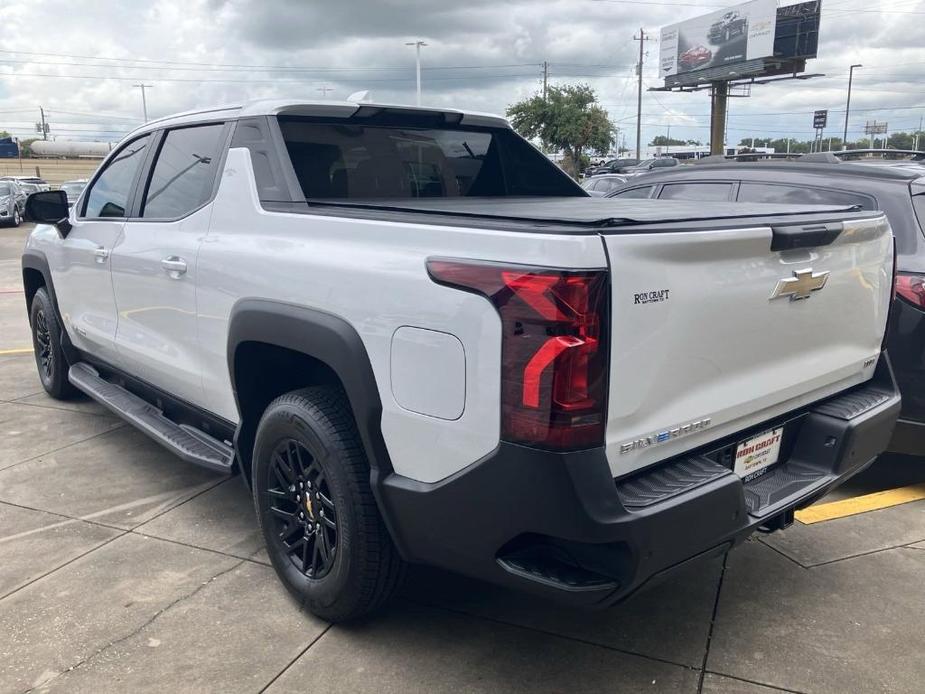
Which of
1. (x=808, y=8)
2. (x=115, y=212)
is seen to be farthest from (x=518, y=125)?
(x=115, y=212)

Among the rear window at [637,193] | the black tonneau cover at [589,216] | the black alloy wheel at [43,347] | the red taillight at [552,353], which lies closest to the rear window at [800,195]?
the rear window at [637,193]

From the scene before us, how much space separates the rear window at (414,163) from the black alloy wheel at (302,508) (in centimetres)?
115

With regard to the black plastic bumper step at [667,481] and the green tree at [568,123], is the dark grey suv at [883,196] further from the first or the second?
the green tree at [568,123]

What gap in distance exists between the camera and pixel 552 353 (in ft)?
6.78

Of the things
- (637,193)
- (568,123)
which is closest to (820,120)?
(568,123)

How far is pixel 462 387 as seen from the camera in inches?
87.4

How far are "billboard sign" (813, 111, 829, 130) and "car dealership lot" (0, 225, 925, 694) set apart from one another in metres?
71.9

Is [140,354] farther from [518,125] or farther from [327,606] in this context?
[518,125]

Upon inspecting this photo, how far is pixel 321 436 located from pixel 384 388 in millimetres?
407

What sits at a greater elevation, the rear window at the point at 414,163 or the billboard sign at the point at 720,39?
the billboard sign at the point at 720,39

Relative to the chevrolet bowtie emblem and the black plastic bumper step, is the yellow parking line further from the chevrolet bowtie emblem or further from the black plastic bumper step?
the black plastic bumper step

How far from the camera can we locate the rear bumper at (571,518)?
2.12 m

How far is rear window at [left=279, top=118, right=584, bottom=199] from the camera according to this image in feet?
11.5

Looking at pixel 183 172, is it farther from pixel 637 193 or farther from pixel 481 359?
pixel 637 193
